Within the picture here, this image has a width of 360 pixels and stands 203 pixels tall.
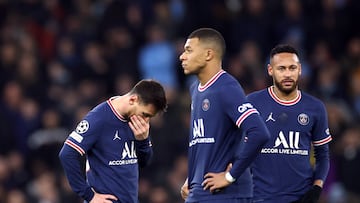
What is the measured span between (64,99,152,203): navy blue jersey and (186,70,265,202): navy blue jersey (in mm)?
583

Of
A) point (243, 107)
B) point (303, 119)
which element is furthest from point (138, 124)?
point (303, 119)

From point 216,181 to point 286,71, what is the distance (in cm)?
137

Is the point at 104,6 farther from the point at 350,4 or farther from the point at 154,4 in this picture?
the point at 350,4

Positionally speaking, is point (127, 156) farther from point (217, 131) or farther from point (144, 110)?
point (217, 131)

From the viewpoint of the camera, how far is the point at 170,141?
15906 millimetres

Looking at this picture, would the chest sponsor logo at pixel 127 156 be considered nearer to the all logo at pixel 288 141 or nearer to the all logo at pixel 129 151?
the all logo at pixel 129 151

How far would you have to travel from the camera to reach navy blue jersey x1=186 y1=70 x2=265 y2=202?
9.23 meters

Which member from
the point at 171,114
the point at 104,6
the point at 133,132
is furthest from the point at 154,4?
the point at 133,132

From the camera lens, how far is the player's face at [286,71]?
9.99m

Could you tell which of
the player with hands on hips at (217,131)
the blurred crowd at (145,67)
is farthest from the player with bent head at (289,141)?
the blurred crowd at (145,67)

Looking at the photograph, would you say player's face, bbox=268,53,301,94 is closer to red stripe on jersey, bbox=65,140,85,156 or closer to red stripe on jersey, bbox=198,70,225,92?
red stripe on jersey, bbox=198,70,225,92

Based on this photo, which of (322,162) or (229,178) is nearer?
(229,178)

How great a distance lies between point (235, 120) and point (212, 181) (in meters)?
0.52

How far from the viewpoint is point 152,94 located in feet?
31.0
